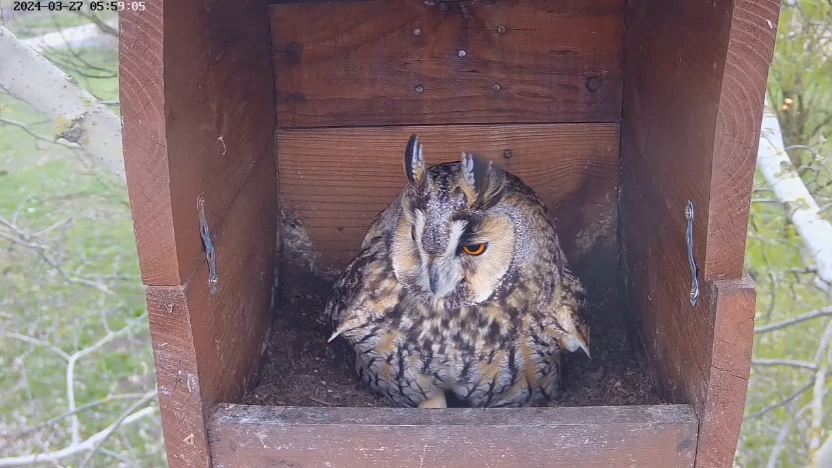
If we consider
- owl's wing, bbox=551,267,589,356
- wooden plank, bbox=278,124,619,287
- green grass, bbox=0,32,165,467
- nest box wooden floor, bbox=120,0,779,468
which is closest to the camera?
nest box wooden floor, bbox=120,0,779,468

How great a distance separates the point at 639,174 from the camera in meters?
1.70

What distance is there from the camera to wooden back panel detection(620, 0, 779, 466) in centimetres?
101

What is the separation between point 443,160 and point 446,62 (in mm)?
251

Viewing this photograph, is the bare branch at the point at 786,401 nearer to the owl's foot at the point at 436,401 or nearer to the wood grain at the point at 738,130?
the owl's foot at the point at 436,401

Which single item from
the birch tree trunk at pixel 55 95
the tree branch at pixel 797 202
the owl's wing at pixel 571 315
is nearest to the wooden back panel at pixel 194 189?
the owl's wing at pixel 571 315

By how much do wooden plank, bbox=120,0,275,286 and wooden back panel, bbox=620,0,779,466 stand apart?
78 centimetres

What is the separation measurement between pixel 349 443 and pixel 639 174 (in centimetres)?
94

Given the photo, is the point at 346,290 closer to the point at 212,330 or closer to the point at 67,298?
the point at 212,330

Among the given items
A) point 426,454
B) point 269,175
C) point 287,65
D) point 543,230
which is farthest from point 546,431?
point 287,65

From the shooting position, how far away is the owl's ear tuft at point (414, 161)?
4.60ft

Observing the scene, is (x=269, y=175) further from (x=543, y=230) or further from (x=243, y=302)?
(x=543, y=230)

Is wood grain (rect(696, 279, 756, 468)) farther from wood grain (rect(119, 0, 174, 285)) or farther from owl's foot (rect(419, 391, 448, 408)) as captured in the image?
wood grain (rect(119, 0, 174, 285))

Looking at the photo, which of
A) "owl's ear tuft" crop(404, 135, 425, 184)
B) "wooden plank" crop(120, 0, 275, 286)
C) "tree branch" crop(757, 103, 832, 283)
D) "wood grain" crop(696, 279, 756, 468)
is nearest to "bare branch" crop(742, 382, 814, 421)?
"tree branch" crop(757, 103, 832, 283)

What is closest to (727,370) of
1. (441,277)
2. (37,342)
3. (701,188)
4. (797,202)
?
(701,188)
